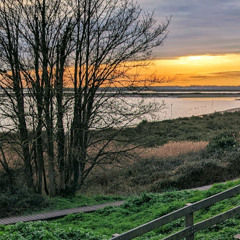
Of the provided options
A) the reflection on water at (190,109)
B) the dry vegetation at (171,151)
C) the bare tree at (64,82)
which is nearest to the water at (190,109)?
the reflection on water at (190,109)

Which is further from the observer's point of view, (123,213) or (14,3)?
(14,3)

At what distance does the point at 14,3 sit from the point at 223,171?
37.9ft

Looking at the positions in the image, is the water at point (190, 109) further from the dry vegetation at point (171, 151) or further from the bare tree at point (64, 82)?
the bare tree at point (64, 82)

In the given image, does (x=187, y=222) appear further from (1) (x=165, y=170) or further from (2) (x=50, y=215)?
(1) (x=165, y=170)

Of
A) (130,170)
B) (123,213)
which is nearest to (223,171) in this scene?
(130,170)

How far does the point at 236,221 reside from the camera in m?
8.08

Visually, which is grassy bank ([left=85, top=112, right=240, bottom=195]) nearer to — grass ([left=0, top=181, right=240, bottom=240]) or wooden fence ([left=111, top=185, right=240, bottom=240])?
grass ([left=0, top=181, right=240, bottom=240])

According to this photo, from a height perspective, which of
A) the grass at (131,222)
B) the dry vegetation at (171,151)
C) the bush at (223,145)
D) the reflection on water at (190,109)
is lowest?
the reflection on water at (190,109)

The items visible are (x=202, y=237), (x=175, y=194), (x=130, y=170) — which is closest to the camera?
(x=202, y=237)

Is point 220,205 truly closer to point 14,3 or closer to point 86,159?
point 86,159

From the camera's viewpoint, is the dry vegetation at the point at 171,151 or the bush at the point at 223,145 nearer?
the bush at the point at 223,145

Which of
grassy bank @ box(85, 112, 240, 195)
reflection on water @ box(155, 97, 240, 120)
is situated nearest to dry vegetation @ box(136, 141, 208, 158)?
grassy bank @ box(85, 112, 240, 195)

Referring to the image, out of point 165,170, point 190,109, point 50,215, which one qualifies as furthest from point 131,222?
point 190,109

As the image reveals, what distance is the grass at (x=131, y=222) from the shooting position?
8164 mm
